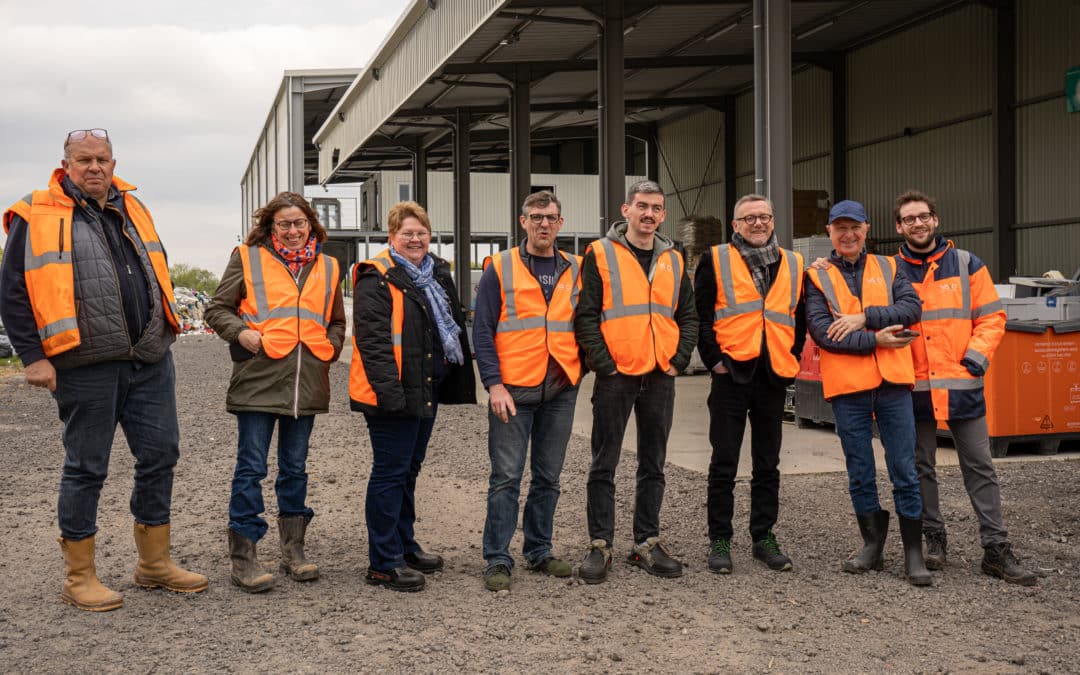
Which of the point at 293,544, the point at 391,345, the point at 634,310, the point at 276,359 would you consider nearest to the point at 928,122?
the point at 634,310

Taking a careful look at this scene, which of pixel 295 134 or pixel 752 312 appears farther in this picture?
pixel 295 134

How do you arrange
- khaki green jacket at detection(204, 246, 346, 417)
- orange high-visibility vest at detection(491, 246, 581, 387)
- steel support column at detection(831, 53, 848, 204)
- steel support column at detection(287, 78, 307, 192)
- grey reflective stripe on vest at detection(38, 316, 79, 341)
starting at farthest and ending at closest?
steel support column at detection(287, 78, 307, 192)
steel support column at detection(831, 53, 848, 204)
orange high-visibility vest at detection(491, 246, 581, 387)
khaki green jacket at detection(204, 246, 346, 417)
grey reflective stripe on vest at detection(38, 316, 79, 341)

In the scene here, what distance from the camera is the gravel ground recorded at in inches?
168

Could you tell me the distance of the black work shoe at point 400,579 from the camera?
5.22m

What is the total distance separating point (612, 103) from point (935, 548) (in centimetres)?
1166

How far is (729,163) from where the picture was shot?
27.5 metres

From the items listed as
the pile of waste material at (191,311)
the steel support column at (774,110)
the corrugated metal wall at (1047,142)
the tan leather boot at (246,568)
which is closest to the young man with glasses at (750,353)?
the tan leather boot at (246,568)

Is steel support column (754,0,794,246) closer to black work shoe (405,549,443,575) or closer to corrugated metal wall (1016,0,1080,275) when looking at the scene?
black work shoe (405,549,443,575)

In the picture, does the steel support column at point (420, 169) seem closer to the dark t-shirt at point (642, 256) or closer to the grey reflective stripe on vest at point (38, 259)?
the dark t-shirt at point (642, 256)

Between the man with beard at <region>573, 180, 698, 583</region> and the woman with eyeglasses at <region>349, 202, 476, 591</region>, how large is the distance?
73cm

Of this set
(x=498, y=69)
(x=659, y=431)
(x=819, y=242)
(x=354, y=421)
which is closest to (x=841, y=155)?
(x=498, y=69)

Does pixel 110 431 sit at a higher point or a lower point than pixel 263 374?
lower

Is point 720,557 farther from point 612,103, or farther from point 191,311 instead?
point 191,311

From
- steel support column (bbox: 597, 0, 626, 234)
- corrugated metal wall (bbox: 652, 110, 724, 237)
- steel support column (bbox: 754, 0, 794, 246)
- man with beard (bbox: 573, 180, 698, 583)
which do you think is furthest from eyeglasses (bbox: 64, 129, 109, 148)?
corrugated metal wall (bbox: 652, 110, 724, 237)
